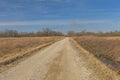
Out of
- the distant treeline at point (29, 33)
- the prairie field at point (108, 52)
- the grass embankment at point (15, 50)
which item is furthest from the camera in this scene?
the distant treeline at point (29, 33)

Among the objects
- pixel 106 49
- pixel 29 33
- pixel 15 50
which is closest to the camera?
pixel 15 50

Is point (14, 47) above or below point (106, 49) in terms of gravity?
above

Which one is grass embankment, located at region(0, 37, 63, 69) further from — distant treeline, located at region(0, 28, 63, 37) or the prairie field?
distant treeline, located at region(0, 28, 63, 37)

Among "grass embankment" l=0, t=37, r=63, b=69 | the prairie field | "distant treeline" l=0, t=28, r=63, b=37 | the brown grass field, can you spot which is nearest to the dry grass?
the prairie field

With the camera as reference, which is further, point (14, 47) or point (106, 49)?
point (14, 47)

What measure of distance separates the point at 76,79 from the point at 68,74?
1427 millimetres

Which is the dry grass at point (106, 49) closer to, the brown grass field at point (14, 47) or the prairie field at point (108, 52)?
the prairie field at point (108, 52)

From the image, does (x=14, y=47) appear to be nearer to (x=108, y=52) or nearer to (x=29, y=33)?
(x=108, y=52)

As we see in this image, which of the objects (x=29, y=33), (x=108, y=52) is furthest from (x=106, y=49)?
(x=29, y=33)

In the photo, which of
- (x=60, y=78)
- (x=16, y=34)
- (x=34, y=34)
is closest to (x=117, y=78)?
(x=60, y=78)

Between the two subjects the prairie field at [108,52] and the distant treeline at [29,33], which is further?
the distant treeline at [29,33]

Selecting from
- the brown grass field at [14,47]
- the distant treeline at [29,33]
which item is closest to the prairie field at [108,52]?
the brown grass field at [14,47]

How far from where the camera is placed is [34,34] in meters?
181

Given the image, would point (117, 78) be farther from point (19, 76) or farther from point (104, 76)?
point (19, 76)
